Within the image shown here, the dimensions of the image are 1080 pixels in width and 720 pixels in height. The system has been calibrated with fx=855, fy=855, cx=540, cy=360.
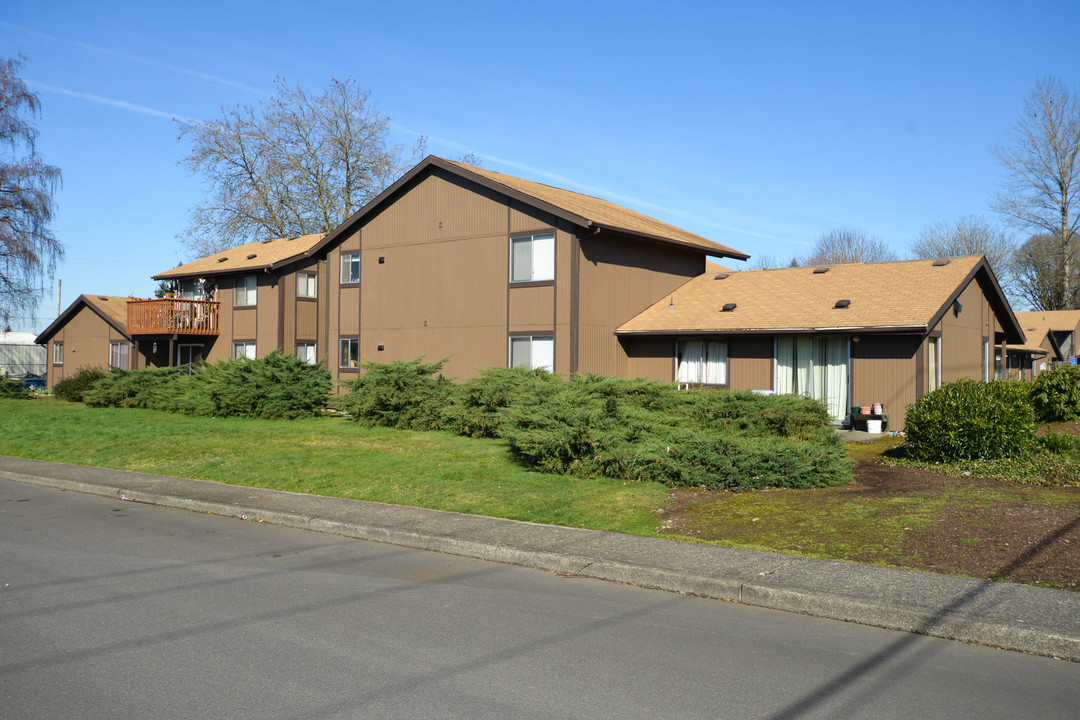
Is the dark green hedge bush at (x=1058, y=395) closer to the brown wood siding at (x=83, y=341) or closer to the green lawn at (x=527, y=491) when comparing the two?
the green lawn at (x=527, y=491)

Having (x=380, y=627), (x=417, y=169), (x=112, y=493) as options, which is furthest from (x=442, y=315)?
(x=380, y=627)

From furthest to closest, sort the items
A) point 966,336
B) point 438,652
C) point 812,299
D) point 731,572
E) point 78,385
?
point 78,385 < point 966,336 < point 812,299 < point 731,572 < point 438,652

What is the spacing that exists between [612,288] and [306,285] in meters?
16.3

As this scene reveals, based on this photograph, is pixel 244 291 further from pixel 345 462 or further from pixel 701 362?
pixel 345 462

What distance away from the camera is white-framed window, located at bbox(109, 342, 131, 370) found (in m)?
41.2

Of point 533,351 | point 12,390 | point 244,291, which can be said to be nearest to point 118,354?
point 12,390

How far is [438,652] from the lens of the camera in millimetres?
5641

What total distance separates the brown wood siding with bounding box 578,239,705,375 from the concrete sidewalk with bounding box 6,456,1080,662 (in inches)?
482

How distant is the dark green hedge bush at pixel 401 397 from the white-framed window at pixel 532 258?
12.3ft

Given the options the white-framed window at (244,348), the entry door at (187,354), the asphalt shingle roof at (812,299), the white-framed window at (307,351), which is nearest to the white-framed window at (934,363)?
the asphalt shingle roof at (812,299)

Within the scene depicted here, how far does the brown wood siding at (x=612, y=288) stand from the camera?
2277 cm

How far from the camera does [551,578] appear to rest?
315 inches

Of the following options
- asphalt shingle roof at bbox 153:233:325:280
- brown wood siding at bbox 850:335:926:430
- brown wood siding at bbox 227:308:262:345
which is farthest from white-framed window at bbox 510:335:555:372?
brown wood siding at bbox 227:308:262:345

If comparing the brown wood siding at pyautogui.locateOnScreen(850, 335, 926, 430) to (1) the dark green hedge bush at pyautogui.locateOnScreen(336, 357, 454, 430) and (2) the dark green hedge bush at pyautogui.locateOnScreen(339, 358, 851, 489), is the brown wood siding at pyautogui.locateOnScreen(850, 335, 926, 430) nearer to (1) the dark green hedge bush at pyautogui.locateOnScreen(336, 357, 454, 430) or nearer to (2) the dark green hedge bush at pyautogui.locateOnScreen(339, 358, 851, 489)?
(2) the dark green hedge bush at pyautogui.locateOnScreen(339, 358, 851, 489)
